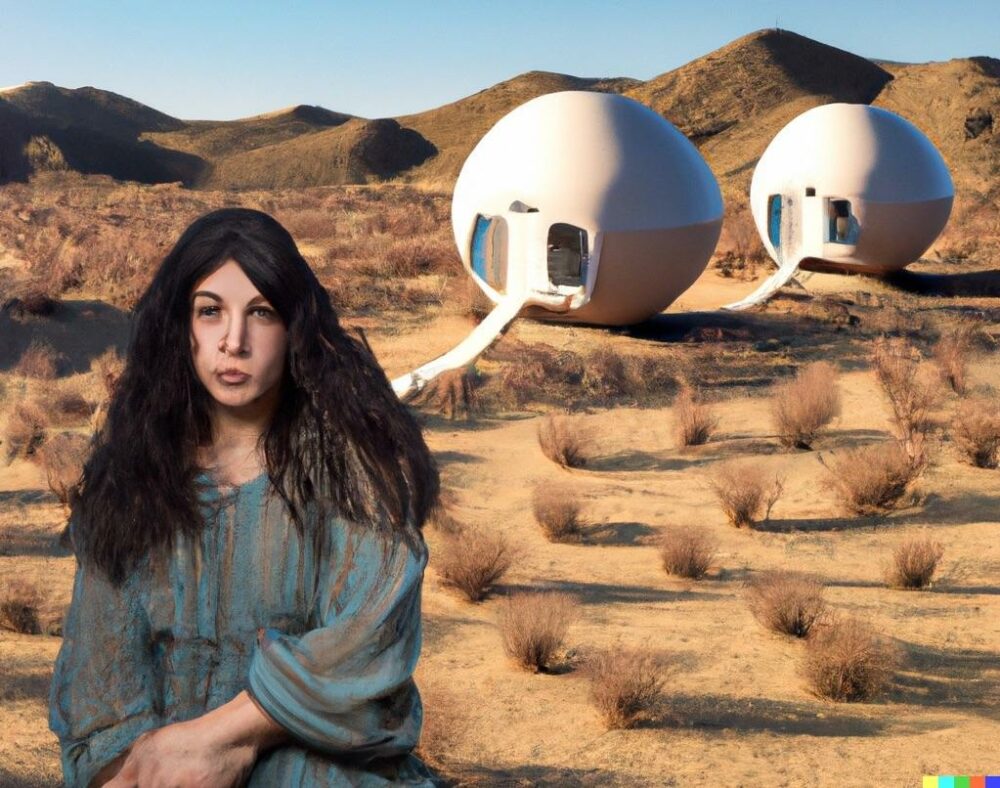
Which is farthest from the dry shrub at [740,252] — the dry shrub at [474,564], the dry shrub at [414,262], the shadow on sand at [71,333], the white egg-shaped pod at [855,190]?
the dry shrub at [474,564]

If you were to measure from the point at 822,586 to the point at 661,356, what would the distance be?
603 cm

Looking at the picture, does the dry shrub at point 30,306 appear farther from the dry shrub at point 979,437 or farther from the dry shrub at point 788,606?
the dry shrub at point 788,606

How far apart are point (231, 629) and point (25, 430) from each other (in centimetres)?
888

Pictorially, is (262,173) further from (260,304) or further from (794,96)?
(260,304)

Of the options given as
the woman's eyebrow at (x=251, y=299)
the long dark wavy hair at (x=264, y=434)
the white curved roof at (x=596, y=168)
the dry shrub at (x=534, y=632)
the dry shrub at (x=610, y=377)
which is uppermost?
the white curved roof at (x=596, y=168)

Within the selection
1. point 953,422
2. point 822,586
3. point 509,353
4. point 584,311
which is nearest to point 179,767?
point 822,586

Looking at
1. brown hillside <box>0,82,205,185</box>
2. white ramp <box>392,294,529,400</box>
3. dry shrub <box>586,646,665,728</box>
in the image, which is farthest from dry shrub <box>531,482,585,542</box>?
brown hillside <box>0,82,205,185</box>

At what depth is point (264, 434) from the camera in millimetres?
2189

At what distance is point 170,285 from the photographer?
7.20 ft

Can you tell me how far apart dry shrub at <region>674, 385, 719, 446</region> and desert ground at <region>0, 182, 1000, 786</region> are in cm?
12

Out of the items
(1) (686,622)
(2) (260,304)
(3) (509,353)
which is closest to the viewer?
(2) (260,304)

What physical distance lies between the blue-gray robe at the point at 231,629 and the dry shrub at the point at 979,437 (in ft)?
27.0

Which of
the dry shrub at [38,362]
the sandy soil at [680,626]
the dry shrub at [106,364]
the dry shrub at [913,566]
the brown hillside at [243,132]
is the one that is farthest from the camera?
the brown hillside at [243,132]

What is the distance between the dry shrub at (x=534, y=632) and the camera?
586 cm
